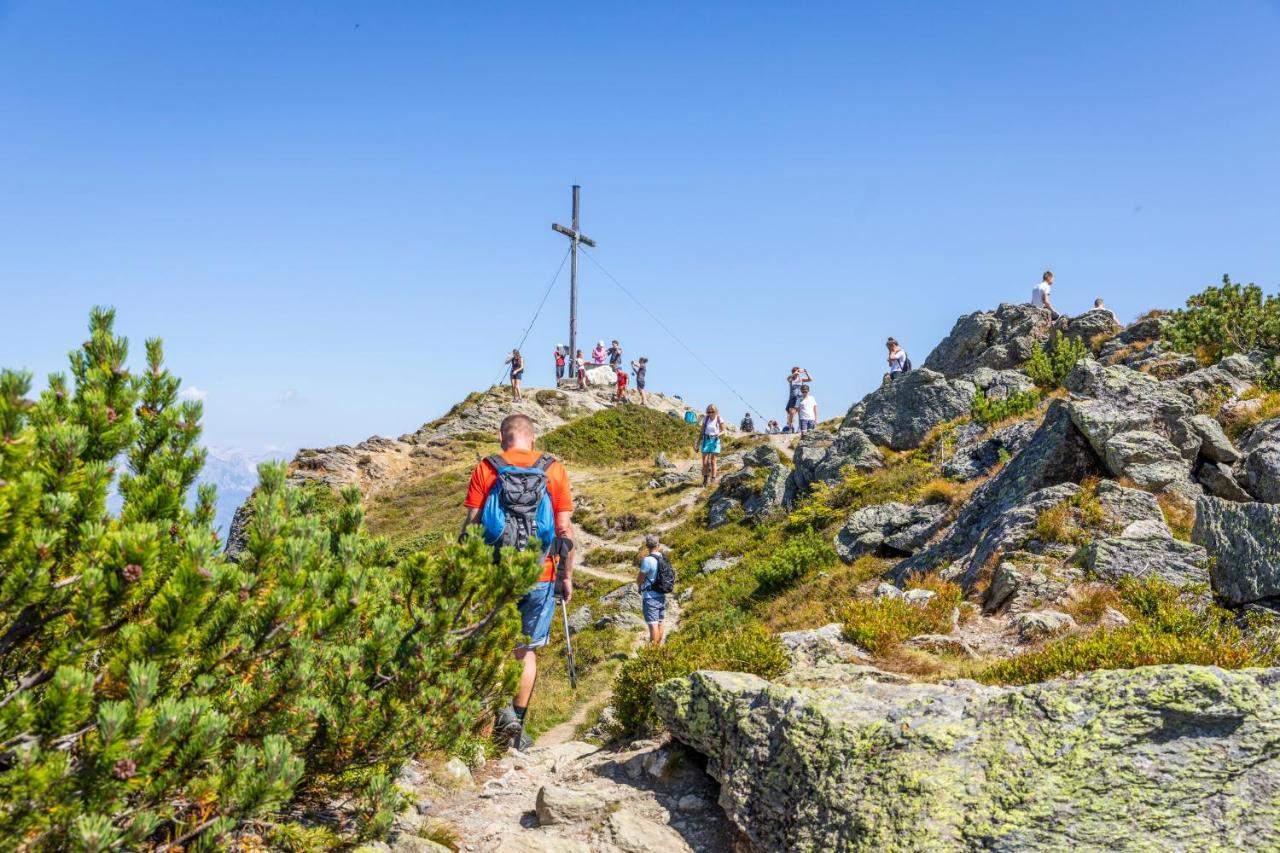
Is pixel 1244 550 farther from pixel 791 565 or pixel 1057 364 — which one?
pixel 1057 364

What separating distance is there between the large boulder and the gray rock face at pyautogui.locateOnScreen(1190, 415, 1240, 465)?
9.35 metres

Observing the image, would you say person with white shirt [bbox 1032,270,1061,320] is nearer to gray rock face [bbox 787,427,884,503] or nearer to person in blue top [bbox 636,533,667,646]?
gray rock face [bbox 787,427,884,503]

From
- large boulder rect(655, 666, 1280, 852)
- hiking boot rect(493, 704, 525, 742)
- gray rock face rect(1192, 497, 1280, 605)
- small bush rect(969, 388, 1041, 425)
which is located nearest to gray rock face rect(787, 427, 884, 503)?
small bush rect(969, 388, 1041, 425)

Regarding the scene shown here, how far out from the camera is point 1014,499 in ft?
44.0

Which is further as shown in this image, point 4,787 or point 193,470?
point 193,470

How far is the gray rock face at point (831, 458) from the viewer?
966 inches

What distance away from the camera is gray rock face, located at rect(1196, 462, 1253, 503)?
11.7m

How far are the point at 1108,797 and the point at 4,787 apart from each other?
5.44 metres

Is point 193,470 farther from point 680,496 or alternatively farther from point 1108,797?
point 680,496

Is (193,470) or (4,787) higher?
(193,470)

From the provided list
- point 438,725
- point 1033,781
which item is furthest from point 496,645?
point 1033,781

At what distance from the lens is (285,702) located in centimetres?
430

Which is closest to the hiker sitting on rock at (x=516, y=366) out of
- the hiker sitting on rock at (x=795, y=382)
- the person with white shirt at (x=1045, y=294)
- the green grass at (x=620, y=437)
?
the green grass at (x=620, y=437)

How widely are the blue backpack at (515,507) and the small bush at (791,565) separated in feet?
37.6
